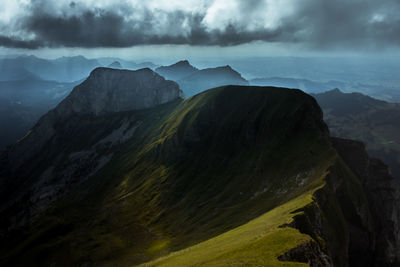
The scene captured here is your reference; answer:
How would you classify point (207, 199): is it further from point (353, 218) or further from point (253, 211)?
point (353, 218)

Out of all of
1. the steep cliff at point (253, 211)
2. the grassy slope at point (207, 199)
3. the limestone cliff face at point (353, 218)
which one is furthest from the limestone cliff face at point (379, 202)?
the grassy slope at point (207, 199)

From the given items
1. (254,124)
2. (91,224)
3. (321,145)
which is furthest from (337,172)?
(91,224)

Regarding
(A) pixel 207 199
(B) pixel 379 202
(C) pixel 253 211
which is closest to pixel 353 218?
(B) pixel 379 202

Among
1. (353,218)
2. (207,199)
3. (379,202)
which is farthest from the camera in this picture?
(207,199)

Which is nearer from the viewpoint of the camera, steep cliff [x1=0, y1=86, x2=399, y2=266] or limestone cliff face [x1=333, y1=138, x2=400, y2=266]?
steep cliff [x1=0, y1=86, x2=399, y2=266]

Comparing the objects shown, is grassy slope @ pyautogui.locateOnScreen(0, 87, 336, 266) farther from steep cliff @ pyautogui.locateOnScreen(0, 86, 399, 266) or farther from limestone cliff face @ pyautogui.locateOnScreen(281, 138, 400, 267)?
limestone cliff face @ pyautogui.locateOnScreen(281, 138, 400, 267)

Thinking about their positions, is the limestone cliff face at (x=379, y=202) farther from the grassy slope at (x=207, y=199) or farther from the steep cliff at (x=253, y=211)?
the grassy slope at (x=207, y=199)

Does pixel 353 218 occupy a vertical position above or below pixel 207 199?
above

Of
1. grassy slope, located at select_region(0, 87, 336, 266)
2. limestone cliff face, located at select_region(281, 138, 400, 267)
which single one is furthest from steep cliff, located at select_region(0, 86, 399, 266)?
grassy slope, located at select_region(0, 87, 336, 266)

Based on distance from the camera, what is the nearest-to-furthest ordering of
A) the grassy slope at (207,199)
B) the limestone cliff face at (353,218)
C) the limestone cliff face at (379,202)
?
the limestone cliff face at (353,218) → the limestone cliff face at (379,202) → the grassy slope at (207,199)

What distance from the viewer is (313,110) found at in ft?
558

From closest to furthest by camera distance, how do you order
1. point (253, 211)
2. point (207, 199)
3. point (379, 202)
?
point (253, 211), point (379, 202), point (207, 199)

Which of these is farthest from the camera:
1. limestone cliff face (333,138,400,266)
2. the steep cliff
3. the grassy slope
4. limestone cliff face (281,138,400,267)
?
the grassy slope

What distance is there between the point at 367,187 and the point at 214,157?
3796 inches
